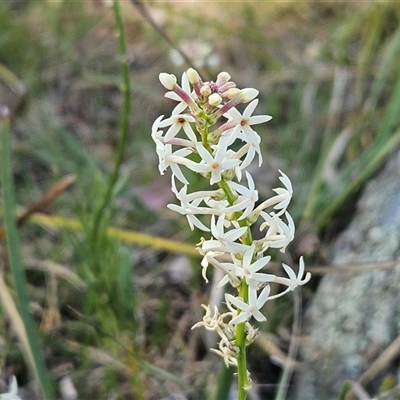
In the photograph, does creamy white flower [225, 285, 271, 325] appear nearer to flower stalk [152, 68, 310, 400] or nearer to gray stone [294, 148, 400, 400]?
flower stalk [152, 68, 310, 400]

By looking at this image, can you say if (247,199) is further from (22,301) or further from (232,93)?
(22,301)

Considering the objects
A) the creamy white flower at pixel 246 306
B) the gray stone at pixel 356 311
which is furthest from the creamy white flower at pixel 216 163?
the gray stone at pixel 356 311

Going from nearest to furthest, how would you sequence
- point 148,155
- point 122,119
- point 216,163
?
1. point 216,163
2. point 122,119
3. point 148,155

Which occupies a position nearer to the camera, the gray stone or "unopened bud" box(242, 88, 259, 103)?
"unopened bud" box(242, 88, 259, 103)

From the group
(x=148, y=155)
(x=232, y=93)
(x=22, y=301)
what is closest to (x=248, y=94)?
(x=232, y=93)

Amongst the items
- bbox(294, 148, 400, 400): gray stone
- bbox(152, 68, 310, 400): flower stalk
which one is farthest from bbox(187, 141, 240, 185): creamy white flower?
bbox(294, 148, 400, 400): gray stone

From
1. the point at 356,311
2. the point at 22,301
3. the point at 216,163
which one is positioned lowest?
the point at 356,311

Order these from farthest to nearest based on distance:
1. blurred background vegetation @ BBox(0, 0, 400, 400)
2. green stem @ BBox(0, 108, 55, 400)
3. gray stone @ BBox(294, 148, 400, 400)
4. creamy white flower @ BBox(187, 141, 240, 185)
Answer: blurred background vegetation @ BBox(0, 0, 400, 400), gray stone @ BBox(294, 148, 400, 400), green stem @ BBox(0, 108, 55, 400), creamy white flower @ BBox(187, 141, 240, 185)
